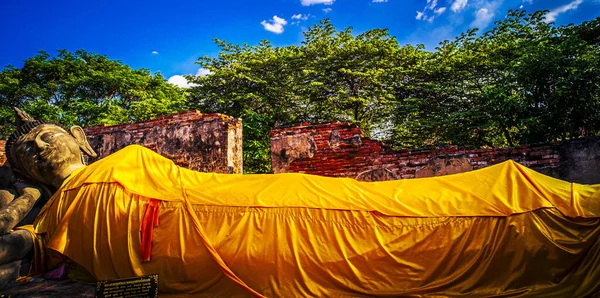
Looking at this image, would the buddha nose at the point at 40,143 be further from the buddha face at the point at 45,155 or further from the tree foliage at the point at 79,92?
the tree foliage at the point at 79,92

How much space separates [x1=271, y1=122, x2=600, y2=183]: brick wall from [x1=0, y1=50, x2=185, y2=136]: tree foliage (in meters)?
9.36

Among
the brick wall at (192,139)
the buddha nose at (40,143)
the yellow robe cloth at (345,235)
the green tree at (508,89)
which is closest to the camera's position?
the yellow robe cloth at (345,235)

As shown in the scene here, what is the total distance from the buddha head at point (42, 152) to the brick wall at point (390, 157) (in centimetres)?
317

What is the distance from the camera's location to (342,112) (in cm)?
1300

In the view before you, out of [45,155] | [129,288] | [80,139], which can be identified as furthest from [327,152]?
[129,288]

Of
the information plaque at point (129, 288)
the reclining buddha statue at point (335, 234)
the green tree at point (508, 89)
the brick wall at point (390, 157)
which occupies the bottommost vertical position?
the information plaque at point (129, 288)

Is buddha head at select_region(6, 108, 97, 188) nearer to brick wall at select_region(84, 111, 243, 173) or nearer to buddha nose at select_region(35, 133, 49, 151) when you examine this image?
buddha nose at select_region(35, 133, 49, 151)

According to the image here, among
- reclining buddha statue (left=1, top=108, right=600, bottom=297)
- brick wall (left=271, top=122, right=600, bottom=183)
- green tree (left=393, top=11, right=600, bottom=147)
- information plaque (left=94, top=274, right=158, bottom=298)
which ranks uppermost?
green tree (left=393, top=11, right=600, bottom=147)

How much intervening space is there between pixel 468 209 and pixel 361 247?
78cm

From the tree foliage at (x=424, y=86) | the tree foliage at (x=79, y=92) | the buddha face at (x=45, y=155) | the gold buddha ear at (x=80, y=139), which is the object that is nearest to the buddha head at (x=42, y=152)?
the buddha face at (x=45, y=155)

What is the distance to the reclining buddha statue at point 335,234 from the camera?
7.20ft

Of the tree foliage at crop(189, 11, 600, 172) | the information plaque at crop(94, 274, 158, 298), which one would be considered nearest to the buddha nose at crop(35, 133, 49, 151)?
the information plaque at crop(94, 274, 158, 298)

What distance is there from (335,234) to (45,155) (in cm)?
296

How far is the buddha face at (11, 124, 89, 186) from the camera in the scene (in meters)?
3.36
